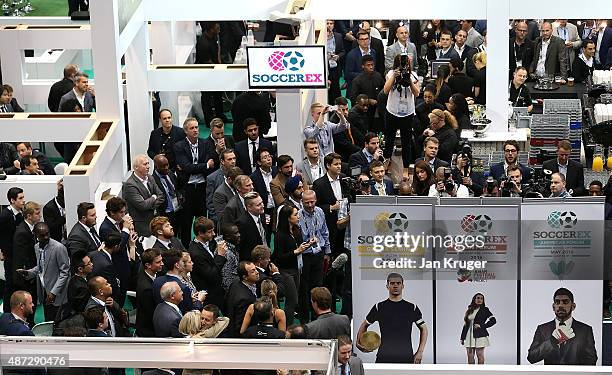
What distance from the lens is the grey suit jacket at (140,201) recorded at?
1251cm

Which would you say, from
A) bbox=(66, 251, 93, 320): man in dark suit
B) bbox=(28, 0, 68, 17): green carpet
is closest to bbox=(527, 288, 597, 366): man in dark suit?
bbox=(66, 251, 93, 320): man in dark suit

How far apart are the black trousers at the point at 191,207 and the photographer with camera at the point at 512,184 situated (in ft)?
9.19

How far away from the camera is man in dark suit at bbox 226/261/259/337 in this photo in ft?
33.5

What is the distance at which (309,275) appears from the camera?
11.7 m

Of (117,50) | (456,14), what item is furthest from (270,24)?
(117,50)

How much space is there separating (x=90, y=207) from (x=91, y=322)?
1.76m

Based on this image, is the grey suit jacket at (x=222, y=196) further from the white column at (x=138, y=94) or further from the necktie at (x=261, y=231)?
the white column at (x=138, y=94)

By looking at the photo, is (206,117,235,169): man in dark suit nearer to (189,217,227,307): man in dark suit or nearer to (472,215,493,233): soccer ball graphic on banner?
(189,217,227,307): man in dark suit

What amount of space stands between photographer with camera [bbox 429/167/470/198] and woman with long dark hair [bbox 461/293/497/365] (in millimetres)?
2399

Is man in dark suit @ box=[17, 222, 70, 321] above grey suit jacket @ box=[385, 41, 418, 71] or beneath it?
beneath

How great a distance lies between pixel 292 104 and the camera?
13648 mm

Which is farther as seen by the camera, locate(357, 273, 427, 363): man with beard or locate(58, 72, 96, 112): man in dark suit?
locate(58, 72, 96, 112): man in dark suit

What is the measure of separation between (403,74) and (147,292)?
4.94 meters

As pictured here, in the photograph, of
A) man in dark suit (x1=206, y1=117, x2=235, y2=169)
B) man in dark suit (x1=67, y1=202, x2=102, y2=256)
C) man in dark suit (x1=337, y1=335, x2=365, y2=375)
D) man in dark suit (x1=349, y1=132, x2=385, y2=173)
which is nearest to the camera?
man in dark suit (x1=337, y1=335, x2=365, y2=375)
